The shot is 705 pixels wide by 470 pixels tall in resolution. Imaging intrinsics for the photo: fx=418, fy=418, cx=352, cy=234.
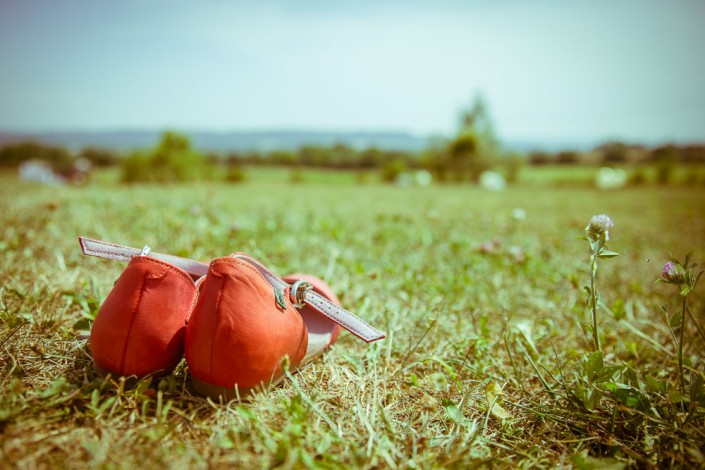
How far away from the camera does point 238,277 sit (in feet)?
4.02

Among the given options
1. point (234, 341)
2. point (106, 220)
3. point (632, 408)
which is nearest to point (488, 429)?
point (632, 408)

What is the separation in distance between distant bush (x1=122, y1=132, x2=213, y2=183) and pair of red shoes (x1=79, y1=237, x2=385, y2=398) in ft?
47.0

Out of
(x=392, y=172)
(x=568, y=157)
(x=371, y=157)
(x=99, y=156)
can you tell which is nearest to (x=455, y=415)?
(x=392, y=172)

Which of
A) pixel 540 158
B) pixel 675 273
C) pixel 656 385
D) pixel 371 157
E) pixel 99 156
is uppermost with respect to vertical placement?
pixel 540 158

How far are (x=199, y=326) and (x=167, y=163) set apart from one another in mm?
15350

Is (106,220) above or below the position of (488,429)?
above

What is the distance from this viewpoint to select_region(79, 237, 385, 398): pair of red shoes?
1192 mm

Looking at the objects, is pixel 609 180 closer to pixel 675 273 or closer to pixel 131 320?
pixel 675 273

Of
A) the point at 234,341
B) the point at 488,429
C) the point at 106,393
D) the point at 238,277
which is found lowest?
the point at 488,429

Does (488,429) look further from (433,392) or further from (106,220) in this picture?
(106,220)

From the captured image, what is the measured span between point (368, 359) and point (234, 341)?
646 mm

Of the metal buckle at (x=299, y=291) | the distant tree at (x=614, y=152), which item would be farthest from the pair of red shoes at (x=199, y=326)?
the distant tree at (x=614, y=152)

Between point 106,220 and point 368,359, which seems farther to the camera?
point 106,220

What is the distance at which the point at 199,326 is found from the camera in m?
1.20
